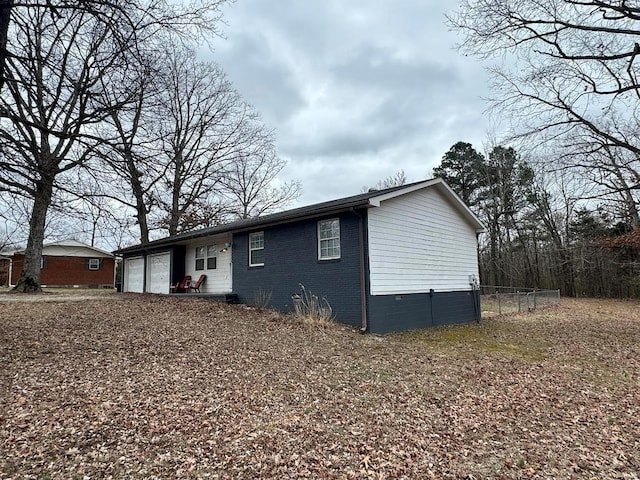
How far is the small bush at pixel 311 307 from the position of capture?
9.88m

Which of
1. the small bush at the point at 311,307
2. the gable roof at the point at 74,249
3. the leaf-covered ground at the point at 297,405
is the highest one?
the gable roof at the point at 74,249

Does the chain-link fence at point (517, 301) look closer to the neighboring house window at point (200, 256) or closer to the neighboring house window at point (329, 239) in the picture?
the neighboring house window at point (329, 239)

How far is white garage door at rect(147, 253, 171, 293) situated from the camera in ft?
55.9

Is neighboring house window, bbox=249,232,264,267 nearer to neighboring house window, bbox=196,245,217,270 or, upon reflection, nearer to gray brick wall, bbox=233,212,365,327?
gray brick wall, bbox=233,212,365,327

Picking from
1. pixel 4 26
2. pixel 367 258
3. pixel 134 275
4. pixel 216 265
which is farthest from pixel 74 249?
pixel 367 258

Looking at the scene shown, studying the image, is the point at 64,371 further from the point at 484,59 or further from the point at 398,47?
the point at 484,59

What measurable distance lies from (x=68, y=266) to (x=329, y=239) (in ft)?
80.4

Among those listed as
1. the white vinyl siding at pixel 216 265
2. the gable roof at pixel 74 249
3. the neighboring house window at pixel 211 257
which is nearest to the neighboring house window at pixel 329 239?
the white vinyl siding at pixel 216 265

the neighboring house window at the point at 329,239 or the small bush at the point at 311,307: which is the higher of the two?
the neighboring house window at the point at 329,239

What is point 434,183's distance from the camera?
1186 cm

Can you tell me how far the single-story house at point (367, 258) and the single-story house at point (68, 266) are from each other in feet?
54.8

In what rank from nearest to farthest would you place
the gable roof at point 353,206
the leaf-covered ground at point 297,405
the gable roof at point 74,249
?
the leaf-covered ground at point 297,405 < the gable roof at point 353,206 < the gable roof at point 74,249

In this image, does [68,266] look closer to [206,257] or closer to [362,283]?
[206,257]

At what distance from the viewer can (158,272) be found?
17.7 m
